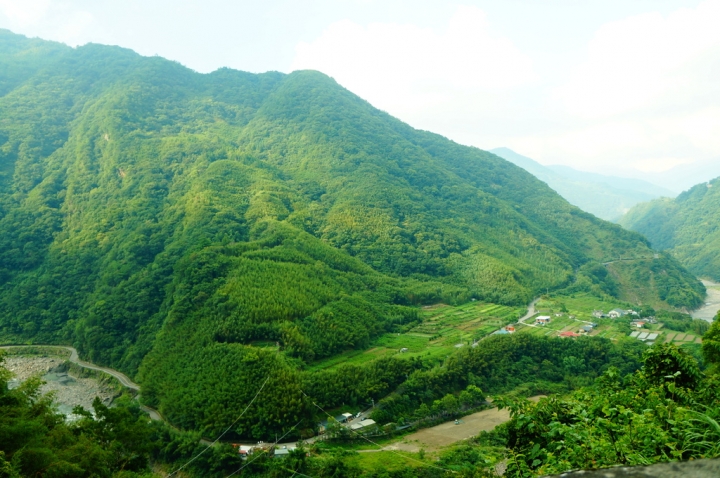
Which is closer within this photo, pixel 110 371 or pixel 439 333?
pixel 110 371

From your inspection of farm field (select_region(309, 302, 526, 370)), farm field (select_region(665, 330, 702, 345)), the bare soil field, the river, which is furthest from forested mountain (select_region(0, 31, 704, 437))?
farm field (select_region(665, 330, 702, 345))

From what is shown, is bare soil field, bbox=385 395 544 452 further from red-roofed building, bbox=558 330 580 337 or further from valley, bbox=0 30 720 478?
red-roofed building, bbox=558 330 580 337

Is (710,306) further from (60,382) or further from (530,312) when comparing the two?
(60,382)

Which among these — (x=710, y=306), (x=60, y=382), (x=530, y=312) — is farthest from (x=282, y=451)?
(x=710, y=306)

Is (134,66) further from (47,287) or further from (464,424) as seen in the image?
(464,424)

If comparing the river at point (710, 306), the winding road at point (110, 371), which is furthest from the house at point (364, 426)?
the river at point (710, 306)
